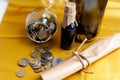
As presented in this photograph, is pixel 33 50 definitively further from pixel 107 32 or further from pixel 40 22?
pixel 107 32

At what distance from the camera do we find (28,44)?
2.19 ft

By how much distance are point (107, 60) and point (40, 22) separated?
0.21 m

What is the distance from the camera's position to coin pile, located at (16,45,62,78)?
23.7 inches

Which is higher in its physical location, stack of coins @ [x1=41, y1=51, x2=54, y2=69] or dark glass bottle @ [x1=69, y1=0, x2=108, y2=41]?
dark glass bottle @ [x1=69, y1=0, x2=108, y2=41]

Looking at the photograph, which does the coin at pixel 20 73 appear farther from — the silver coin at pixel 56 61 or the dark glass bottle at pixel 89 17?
the dark glass bottle at pixel 89 17

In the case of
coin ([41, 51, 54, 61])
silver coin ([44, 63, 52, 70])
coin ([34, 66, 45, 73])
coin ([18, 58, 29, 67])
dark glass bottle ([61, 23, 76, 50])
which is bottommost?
coin ([34, 66, 45, 73])

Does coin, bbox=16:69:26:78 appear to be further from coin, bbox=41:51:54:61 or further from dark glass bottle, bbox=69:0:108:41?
dark glass bottle, bbox=69:0:108:41

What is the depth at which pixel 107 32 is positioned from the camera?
71 cm

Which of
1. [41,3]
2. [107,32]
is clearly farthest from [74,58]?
[41,3]

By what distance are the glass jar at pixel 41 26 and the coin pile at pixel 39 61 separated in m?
0.03

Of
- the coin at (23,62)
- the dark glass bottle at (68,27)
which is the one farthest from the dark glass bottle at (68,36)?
the coin at (23,62)

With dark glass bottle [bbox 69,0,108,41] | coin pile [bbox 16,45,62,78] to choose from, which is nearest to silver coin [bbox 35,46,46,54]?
coin pile [bbox 16,45,62,78]

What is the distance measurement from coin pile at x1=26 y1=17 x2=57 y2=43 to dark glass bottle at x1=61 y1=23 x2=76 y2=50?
44 millimetres

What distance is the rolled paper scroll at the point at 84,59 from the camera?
56cm
